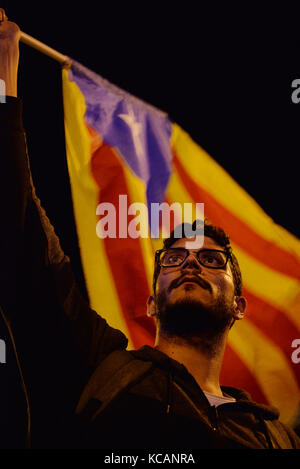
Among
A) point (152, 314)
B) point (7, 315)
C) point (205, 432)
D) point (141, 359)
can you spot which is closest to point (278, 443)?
point (205, 432)

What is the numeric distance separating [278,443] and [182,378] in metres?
0.46

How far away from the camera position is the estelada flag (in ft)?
9.13

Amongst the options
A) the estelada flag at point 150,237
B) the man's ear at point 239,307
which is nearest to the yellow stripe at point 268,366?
the estelada flag at point 150,237

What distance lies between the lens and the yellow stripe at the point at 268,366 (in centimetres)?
297

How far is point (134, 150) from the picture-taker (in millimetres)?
2918

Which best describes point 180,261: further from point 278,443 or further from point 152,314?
point 278,443

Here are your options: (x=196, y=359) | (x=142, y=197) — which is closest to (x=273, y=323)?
(x=196, y=359)

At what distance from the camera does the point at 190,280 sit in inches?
103

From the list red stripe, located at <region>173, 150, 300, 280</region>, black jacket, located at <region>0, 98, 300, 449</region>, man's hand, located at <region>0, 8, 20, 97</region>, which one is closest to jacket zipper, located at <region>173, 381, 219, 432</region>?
black jacket, located at <region>0, 98, 300, 449</region>

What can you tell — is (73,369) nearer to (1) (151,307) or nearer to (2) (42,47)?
(1) (151,307)

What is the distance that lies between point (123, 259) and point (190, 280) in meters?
0.42

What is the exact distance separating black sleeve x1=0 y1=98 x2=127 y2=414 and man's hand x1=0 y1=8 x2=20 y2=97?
0.28ft

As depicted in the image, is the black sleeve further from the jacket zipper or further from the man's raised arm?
the jacket zipper

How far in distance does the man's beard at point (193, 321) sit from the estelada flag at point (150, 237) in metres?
0.34
